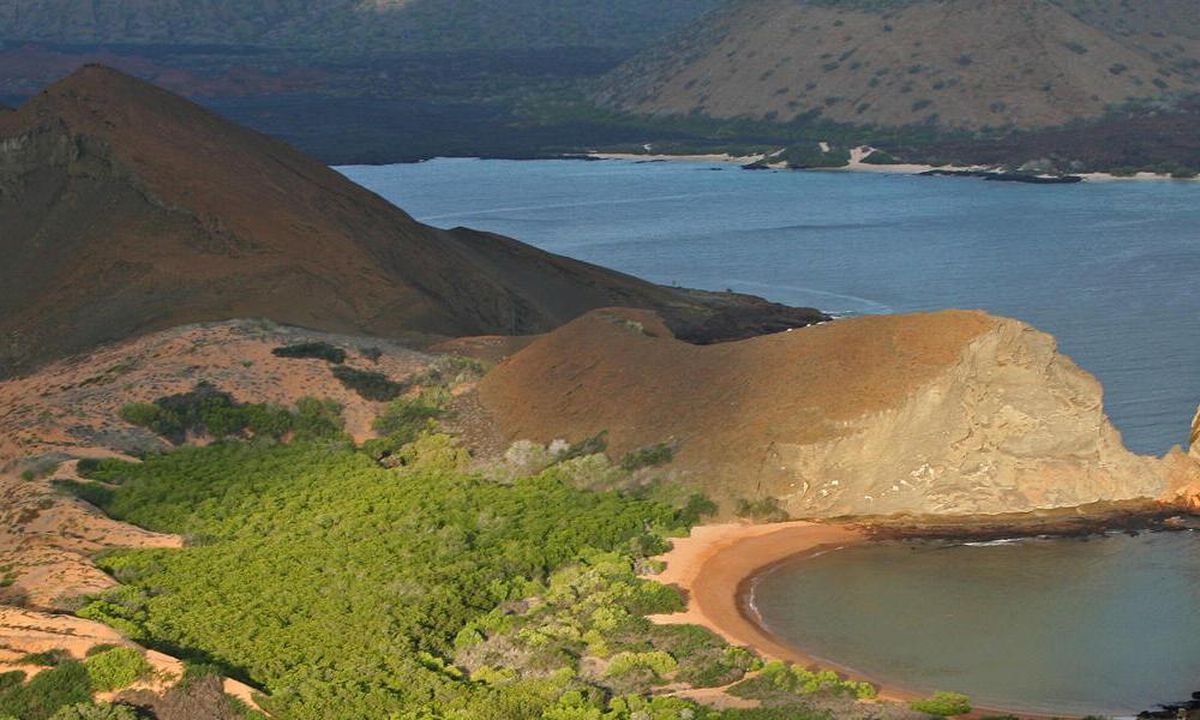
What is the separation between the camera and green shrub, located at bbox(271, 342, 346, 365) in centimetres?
4950

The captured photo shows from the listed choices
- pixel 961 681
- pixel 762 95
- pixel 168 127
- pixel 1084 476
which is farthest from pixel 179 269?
pixel 762 95

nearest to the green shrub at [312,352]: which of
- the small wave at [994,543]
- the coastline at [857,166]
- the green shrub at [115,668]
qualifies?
the small wave at [994,543]

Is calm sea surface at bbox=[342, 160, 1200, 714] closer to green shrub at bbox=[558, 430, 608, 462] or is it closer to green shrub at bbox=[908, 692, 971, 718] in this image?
green shrub at bbox=[908, 692, 971, 718]

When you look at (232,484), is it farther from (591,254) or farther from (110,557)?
(591,254)

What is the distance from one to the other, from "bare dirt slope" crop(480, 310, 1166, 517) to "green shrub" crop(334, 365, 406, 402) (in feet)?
15.5

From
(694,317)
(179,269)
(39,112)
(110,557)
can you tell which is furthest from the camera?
(694,317)

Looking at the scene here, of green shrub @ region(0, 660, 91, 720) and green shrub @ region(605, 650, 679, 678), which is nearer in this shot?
green shrub @ region(0, 660, 91, 720)

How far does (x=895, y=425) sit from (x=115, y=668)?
62.3 ft

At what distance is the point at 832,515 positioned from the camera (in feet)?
133

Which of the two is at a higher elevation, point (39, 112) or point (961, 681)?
point (39, 112)

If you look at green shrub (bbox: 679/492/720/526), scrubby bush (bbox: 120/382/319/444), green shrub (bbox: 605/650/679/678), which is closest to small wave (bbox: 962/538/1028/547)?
green shrub (bbox: 679/492/720/526)

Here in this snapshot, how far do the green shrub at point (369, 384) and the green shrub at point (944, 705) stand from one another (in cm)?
2161

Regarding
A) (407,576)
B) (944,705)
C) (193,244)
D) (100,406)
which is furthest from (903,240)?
(944,705)

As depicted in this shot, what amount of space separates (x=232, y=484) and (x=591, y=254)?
53211mm
